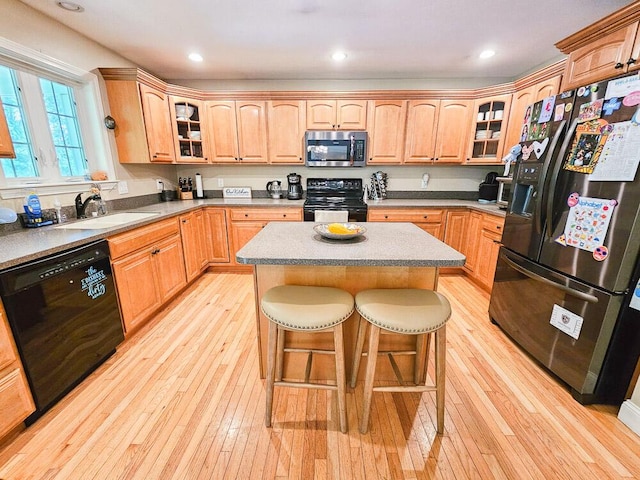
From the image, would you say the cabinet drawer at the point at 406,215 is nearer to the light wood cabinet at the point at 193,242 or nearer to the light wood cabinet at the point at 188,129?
the light wood cabinet at the point at 193,242

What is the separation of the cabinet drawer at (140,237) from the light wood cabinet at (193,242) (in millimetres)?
162

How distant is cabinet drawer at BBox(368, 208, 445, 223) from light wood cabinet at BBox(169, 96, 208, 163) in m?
2.34

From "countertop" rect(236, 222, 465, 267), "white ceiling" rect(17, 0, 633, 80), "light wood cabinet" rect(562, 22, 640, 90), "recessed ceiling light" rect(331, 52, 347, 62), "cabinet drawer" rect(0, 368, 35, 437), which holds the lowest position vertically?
"cabinet drawer" rect(0, 368, 35, 437)

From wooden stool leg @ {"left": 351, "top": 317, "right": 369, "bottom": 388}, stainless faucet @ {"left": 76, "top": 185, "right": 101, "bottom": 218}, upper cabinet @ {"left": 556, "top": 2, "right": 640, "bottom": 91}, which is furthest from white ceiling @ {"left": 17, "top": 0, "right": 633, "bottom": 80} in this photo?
wooden stool leg @ {"left": 351, "top": 317, "right": 369, "bottom": 388}

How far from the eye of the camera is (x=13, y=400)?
4.32 feet

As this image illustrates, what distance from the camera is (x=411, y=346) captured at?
1.66m

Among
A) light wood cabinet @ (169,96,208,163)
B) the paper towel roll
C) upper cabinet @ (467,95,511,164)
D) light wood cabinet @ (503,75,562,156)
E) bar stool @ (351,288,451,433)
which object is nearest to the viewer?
bar stool @ (351,288,451,433)

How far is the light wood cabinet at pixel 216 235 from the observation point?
11.1 feet

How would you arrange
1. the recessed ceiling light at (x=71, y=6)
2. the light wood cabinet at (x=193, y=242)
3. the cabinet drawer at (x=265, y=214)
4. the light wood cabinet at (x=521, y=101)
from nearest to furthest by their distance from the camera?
the recessed ceiling light at (x=71, y=6) < the light wood cabinet at (x=521, y=101) < the light wood cabinet at (x=193, y=242) < the cabinet drawer at (x=265, y=214)

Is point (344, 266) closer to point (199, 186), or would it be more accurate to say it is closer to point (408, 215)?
point (408, 215)

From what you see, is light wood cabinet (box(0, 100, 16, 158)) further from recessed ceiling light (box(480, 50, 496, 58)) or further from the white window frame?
recessed ceiling light (box(480, 50, 496, 58))

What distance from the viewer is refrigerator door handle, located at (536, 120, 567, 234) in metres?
1.65

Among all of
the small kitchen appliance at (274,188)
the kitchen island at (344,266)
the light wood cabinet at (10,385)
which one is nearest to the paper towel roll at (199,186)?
the small kitchen appliance at (274,188)

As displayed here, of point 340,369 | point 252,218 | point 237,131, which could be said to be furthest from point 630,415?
point 237,131
